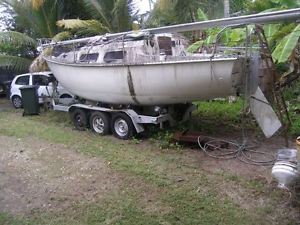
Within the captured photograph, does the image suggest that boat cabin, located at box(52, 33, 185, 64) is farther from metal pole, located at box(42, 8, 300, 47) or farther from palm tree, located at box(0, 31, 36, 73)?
palm tree, located at box(0, 31, 36, 73)

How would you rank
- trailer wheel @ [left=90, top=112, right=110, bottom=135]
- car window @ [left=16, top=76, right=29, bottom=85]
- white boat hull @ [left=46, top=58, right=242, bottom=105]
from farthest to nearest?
car window @ [left=16, top=76, right=29, bottom=85] < trailer wheel @ [left=90, top=112, right=110, bottom=135] < white boat hull @ [left=46, top=58, right=242, bottom=105]

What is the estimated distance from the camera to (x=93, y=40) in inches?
428

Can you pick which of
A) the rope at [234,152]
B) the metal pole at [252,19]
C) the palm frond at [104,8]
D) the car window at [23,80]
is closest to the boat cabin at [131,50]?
the metal pole at [252,19]

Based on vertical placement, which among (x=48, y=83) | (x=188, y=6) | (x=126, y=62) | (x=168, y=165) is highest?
(x=188, y=6)

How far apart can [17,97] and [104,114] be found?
7239mm

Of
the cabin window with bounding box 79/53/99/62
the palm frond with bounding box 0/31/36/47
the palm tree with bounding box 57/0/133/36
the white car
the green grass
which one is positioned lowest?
the green grass

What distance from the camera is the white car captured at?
14.3 meters

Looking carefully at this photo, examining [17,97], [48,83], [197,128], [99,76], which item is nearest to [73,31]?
[48,83]

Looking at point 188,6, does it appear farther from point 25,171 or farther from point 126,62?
point 25,171

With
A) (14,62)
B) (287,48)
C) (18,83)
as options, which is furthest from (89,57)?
(14,62)

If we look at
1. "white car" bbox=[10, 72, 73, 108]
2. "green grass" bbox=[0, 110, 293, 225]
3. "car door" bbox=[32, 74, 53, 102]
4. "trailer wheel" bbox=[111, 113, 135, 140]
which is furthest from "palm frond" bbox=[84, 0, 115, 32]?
"green grass" bbox=[0, 110, 293, 225]

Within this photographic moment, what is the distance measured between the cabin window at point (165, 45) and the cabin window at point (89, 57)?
1.78 m

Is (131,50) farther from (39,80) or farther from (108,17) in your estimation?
(39,80)

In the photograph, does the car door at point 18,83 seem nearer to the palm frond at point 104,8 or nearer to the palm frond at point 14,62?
the palm frond at point 14,62
